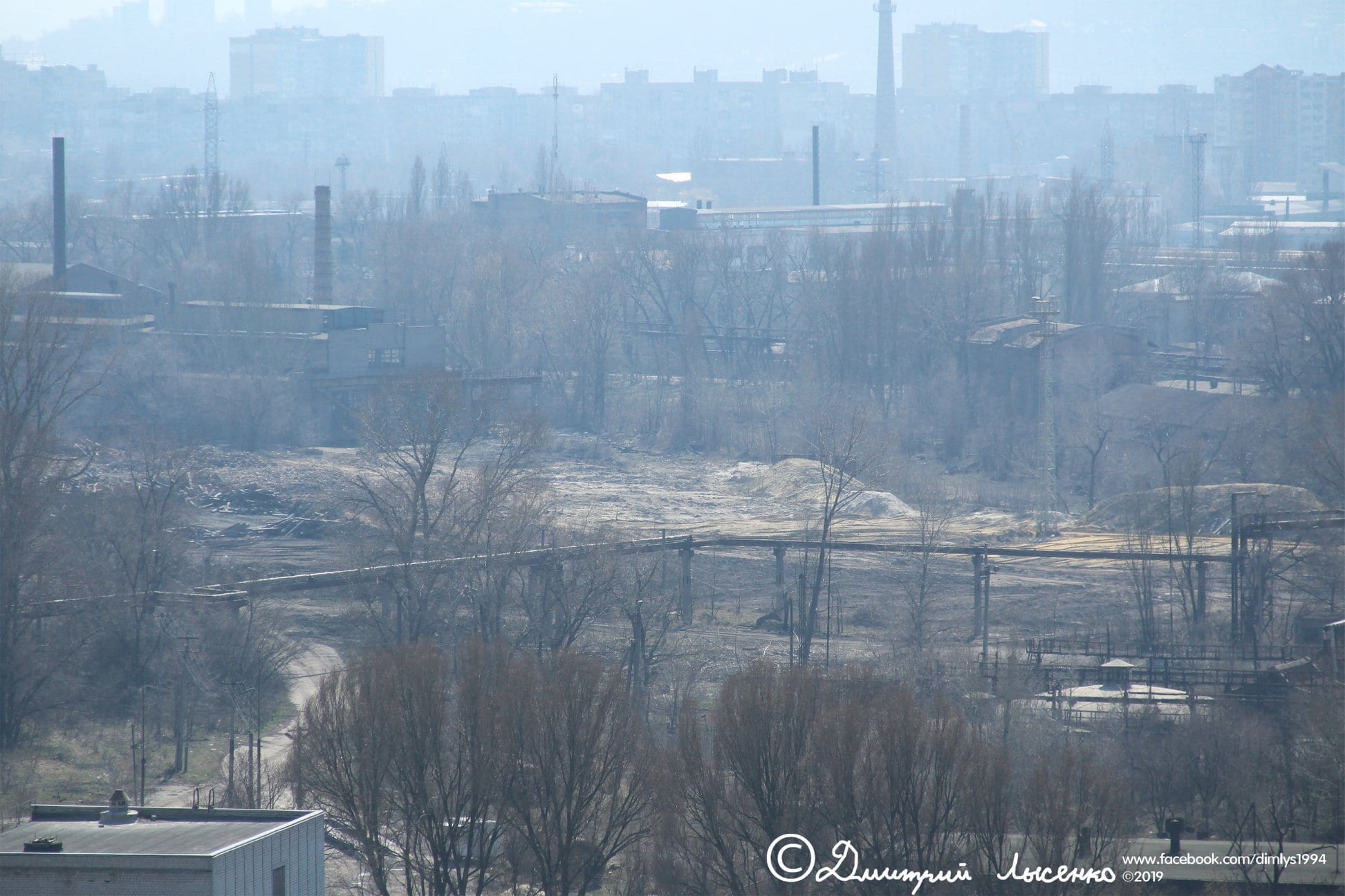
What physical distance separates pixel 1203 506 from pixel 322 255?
2197 centimetres

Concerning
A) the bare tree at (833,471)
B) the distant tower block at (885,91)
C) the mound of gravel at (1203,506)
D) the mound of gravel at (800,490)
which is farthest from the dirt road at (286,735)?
the distant tower block at (885,91)

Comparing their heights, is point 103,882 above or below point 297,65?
below

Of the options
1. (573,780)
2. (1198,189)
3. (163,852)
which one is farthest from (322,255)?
(1198,189)

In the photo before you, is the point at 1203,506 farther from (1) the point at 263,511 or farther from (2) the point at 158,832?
(2) the point at 158,832

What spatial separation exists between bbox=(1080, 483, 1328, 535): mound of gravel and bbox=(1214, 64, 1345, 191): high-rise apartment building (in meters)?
68.2

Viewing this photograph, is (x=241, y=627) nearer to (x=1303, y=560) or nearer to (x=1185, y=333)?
(x=1303, y=560)

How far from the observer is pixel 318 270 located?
126 ft

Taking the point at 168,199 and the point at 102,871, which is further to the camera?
the point at 168,199

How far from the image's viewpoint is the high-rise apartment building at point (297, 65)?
13150cm

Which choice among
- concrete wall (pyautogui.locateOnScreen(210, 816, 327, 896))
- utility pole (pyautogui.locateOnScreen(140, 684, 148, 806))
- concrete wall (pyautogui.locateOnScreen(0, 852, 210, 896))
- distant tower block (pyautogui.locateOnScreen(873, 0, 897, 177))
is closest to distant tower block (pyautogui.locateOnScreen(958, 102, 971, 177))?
distant tower block (pyautogui.locateOnScreen(873, 0, 897, 177))

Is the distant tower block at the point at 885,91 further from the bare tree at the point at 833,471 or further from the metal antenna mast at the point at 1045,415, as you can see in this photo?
the metal antenna mast at the point at 1045,415

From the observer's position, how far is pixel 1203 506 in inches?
952

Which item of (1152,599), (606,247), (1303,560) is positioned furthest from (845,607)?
(606,247)

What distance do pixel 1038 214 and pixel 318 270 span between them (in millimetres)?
26417
